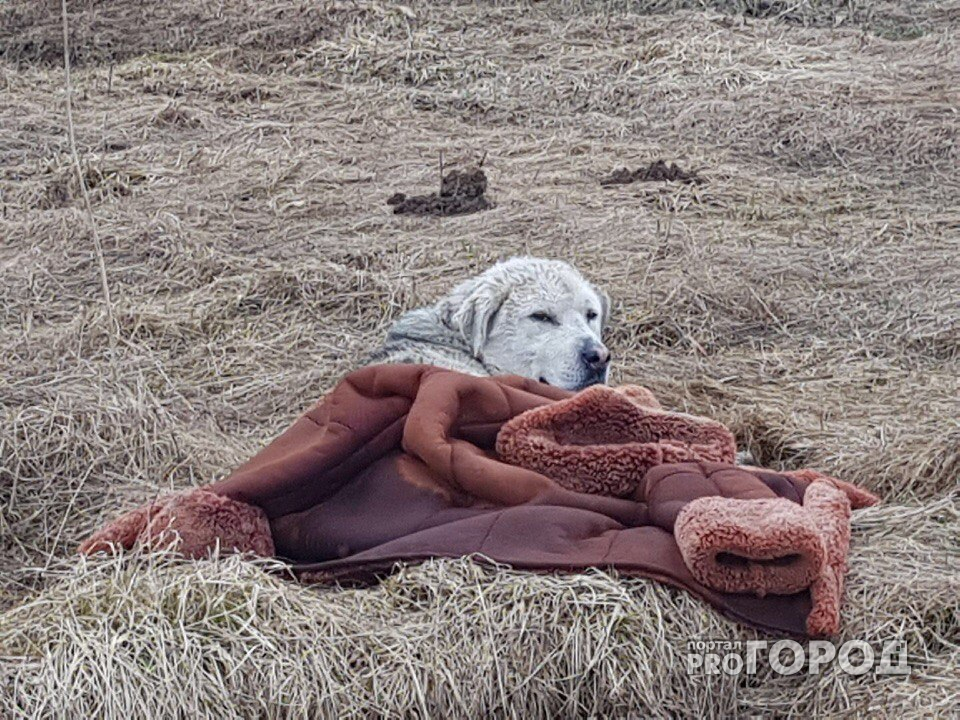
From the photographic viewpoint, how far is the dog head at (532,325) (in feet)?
19.5

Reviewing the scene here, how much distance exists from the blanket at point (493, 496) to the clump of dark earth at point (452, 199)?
4477 millimetres

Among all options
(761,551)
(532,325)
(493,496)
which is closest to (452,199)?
(532,325)

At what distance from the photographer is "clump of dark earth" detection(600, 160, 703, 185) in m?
9.42

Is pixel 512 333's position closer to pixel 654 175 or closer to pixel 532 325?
pixel 532 325

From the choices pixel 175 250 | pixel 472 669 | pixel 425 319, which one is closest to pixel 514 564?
pixel 472 669

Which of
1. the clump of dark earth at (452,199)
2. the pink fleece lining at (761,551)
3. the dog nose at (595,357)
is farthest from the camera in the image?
the clump of dark earth at (452,199)

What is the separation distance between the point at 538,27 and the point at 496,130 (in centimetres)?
253

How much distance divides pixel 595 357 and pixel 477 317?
0.51 m

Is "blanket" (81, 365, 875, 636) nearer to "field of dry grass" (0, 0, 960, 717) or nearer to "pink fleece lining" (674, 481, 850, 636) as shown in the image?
"pink fleece lining" (674, 481, 850, 636)

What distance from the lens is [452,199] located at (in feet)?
30.5

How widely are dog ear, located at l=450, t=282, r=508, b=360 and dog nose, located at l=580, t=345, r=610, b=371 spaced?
1.37ft

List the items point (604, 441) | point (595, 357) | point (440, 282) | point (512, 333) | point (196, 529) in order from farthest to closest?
point (440, 282), point (512, 333), point (595, 357), point (604, 441), point (196, 529)

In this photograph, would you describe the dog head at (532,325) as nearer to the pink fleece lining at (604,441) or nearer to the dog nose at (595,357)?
the dog nose at (595,357)

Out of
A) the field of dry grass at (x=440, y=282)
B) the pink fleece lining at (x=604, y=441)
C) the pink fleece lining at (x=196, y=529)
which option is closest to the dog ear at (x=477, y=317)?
the field of dry grass at (x=440, y=282)
